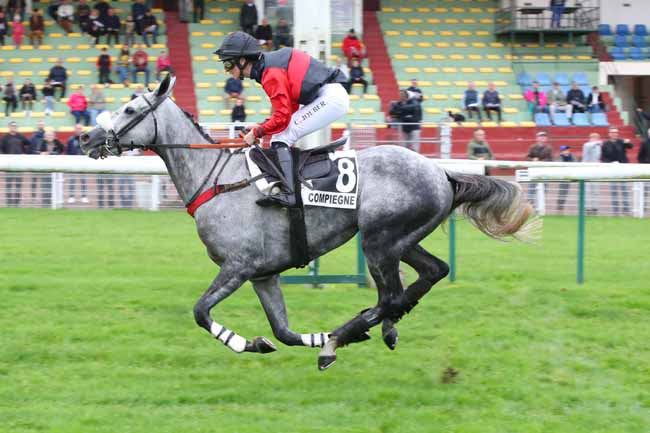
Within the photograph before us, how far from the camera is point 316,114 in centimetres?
608

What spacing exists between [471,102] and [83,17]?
9492 millimetres

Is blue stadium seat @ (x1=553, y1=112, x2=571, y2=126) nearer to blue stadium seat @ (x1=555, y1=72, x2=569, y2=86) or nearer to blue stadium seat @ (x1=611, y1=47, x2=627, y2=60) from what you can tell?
blue stadium seat @ (x1=555, y1=72, x2=569, y2=86)

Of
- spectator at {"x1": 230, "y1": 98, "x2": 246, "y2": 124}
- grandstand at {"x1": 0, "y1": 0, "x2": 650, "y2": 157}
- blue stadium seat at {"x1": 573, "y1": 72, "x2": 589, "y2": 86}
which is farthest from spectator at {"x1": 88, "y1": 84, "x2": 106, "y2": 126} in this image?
blue stadium seat at {"x1": 573, "y1": 72, "x2": 589, "y2": 86}

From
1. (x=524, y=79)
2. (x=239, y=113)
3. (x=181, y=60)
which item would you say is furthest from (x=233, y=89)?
(x=524, y=79)

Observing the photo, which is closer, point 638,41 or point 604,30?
point 638,41

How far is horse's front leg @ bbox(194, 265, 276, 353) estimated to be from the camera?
5570mm

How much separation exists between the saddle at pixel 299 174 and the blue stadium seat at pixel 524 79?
17.4 meters

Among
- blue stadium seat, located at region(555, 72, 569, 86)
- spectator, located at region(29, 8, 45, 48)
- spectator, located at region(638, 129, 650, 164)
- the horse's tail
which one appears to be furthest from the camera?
blue stadium seat, located at region(555, 72, 569, 86)

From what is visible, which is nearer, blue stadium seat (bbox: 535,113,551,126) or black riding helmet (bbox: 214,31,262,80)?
black riding helmet (bbox: 214,31,262,80)

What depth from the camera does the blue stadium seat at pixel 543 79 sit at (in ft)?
74.5

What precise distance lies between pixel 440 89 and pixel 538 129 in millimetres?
3256

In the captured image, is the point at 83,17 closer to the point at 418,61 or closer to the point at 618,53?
the point at 418,61

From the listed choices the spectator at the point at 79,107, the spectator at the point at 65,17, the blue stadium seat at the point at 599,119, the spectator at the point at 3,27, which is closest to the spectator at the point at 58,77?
the spectator at the point at 79,107

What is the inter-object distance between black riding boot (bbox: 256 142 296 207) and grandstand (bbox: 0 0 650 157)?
Result: 12270 mm
